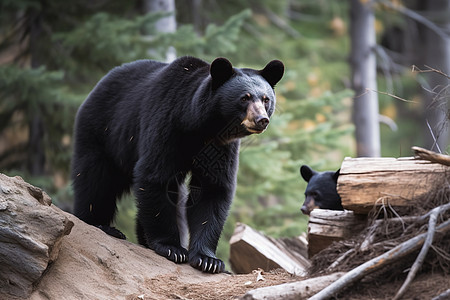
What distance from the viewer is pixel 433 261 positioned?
333 cm

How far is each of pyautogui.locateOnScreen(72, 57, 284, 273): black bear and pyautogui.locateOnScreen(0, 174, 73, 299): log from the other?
4.74ft

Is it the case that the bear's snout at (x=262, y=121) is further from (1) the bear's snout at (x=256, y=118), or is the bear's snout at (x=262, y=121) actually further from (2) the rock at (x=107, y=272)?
(2) the rock at (x=107, y=272)

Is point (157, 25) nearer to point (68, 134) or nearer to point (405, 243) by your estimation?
point (68, 134)

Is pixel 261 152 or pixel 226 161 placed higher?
pixel 226 161

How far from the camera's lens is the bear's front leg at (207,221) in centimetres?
519

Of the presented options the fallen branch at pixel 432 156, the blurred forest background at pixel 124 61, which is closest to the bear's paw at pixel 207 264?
the fallen branch at pixel 432 156

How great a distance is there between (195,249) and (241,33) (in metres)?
7.27

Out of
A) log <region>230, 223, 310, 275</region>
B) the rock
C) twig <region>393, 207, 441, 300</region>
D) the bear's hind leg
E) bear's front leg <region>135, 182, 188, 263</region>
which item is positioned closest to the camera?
twig <region>393, 207, 441, 300</region>

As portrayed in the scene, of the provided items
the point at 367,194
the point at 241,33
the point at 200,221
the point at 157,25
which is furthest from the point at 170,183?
the point at 241,33

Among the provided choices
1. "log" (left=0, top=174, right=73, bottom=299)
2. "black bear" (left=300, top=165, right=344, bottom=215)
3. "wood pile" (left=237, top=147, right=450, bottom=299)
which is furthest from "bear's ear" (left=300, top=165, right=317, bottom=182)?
"log" (left=0, top=174, right=73, bottom=299)

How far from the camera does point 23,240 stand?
3.61 metres

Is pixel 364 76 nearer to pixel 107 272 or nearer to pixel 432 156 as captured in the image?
pixel 432 156

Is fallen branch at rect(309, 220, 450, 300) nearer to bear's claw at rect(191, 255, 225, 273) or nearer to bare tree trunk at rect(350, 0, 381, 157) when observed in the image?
bear's claw at rect(191, 255, 225, 273)

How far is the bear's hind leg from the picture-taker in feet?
19.0
